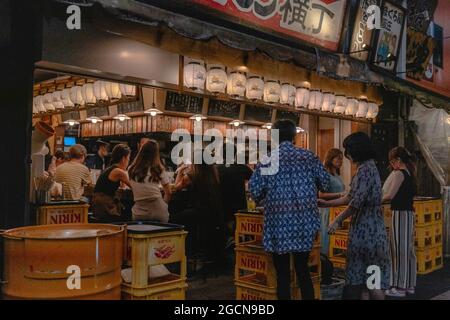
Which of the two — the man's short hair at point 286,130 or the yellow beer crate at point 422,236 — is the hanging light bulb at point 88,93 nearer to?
the man's short hair at point 286,130

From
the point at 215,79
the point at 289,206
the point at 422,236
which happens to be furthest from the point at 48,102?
the point at 422,236

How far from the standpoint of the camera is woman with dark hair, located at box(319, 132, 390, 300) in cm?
559

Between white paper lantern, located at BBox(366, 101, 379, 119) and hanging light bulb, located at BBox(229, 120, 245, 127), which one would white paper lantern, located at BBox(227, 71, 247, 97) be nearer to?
white paper lantern, located at BBox(366, 101, 379, 119)

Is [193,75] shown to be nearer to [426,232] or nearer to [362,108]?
[362,108]

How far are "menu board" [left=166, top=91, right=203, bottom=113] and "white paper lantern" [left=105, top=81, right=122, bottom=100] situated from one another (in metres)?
2.41

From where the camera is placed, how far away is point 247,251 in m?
6.21

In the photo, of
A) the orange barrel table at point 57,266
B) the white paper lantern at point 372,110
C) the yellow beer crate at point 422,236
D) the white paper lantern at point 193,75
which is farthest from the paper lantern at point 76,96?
the yellow beer crate at point 422,236

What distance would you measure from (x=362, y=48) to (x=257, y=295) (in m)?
7.96

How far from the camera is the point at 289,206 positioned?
5312 mm

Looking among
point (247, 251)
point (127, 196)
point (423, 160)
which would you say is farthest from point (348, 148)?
point (423, 160)

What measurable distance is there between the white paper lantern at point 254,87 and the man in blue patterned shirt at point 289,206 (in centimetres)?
344

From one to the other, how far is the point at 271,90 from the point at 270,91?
0.10ft

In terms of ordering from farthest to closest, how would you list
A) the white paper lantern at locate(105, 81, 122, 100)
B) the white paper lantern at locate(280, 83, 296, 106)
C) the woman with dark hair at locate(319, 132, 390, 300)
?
the white paper lantern at locate(105, 81, 122, 100) → the white paper lantern at locate(280, 83, 296, 106) → the woman with dark hair at locate(319, 132, 390, 300)

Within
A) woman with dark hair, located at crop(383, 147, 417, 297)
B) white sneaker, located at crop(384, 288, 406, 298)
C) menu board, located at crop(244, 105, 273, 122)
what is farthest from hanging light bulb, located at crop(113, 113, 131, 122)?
Result: white sneaker, located at crop(384, 288, 406, 298)
